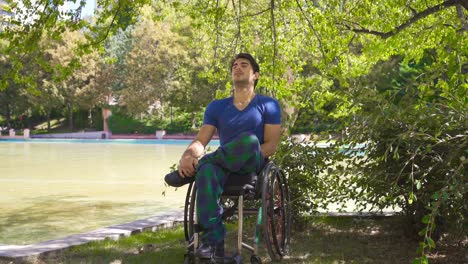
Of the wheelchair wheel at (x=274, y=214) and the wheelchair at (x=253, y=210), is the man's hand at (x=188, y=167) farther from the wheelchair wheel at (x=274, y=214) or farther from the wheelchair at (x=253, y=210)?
the wheelchair wheel at (x=274, y=214)

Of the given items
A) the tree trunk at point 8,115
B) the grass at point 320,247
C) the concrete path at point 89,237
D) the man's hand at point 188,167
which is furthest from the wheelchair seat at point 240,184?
the tree trunk at point 8,115

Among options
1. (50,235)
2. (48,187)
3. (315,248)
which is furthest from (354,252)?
(48,187)

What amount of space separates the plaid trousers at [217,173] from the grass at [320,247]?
87cm

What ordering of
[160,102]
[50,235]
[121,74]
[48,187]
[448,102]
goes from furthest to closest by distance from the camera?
1. [121,74]
2. [160,102]
3. [48,187]
4. [50,235]
5. [448,102]

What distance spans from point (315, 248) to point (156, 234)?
1.37 m

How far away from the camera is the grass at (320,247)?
396 cm

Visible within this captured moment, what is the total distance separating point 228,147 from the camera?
3.14 m

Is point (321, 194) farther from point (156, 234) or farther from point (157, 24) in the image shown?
point (157, 24)

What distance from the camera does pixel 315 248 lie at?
14.1 feet

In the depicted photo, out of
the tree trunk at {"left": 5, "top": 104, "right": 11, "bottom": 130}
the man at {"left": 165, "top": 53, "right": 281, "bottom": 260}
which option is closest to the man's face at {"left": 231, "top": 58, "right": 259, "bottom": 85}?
the man at {"left": 165, "top": 53, "right": 281, "bottom": 260}

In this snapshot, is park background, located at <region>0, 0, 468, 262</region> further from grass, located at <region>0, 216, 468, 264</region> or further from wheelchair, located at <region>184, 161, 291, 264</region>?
wheelchair, located at <region>184, 161, 291, 264</region>

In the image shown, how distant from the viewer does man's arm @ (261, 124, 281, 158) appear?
134 inches

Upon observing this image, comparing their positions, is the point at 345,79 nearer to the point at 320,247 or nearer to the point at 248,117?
the point at 248,117

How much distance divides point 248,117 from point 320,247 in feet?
4.44
